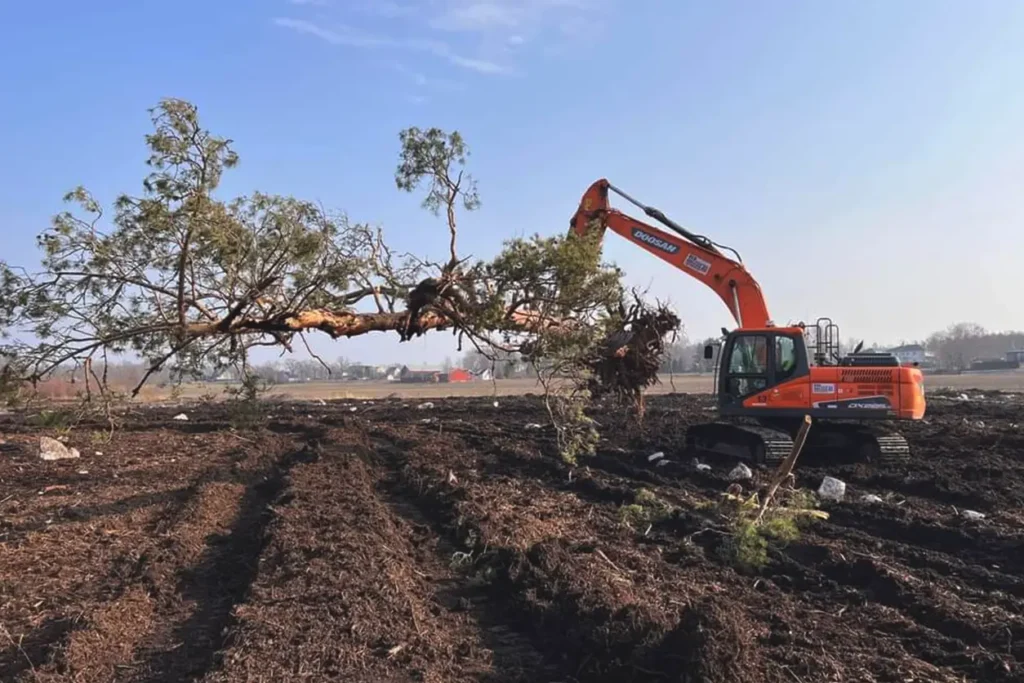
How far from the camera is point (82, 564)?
23.7ft

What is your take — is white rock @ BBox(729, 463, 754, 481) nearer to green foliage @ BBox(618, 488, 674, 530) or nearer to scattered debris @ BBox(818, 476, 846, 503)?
scattered debris @ BBox(818, 476, 846, 503)

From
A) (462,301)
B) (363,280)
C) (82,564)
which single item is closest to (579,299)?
(462,301)

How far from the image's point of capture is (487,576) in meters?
6.67

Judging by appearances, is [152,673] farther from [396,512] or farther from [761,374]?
[761,374]

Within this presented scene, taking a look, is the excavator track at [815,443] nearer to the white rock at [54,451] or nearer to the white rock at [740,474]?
the white rock at [740,474]

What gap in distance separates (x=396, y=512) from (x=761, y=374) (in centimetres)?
636

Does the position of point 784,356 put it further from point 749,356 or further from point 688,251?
point 688,251

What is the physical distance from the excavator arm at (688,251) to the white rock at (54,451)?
865cm

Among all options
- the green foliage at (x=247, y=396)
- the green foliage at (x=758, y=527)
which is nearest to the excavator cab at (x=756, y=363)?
the green foliage at (x=758, y=527)

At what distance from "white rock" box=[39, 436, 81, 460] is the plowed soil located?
0.19 meters

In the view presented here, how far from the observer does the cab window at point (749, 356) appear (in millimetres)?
13227

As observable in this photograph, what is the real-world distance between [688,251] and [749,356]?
2.02 meters

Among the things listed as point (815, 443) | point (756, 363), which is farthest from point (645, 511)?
point (815, 443)

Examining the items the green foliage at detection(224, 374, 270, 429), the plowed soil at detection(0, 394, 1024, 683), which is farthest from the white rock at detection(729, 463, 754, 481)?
the green foliage at detection(224, 374, 270, 429)
